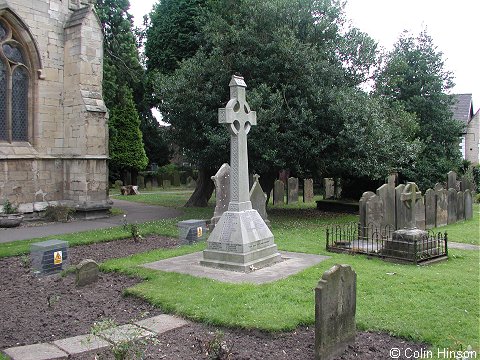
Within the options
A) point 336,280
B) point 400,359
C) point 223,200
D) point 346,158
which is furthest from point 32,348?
point 346,158

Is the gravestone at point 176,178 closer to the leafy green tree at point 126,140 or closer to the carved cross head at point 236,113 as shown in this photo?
the leafy green tree at point 126,140

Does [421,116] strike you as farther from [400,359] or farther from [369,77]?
[400,359]

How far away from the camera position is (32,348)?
4977mm

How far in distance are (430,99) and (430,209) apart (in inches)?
498

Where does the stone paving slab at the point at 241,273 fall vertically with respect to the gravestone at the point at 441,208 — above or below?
below

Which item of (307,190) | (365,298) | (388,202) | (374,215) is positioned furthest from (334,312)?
(307,190)

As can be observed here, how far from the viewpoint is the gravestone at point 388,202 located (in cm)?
1220

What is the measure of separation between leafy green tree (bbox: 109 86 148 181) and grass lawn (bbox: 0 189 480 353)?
2632 centimetres

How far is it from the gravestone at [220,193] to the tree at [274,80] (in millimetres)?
1639

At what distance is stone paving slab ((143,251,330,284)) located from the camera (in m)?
7.57

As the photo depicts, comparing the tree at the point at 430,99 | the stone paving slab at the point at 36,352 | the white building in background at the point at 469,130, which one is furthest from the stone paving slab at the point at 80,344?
the white building in background at the point at 469,130

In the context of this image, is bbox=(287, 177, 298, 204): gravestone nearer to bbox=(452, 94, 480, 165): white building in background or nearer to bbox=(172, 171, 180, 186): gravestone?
bbox=(172, 171, 180, 186): gravestone

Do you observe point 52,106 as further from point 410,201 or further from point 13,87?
point 410,201

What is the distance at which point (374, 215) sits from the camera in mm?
11820
